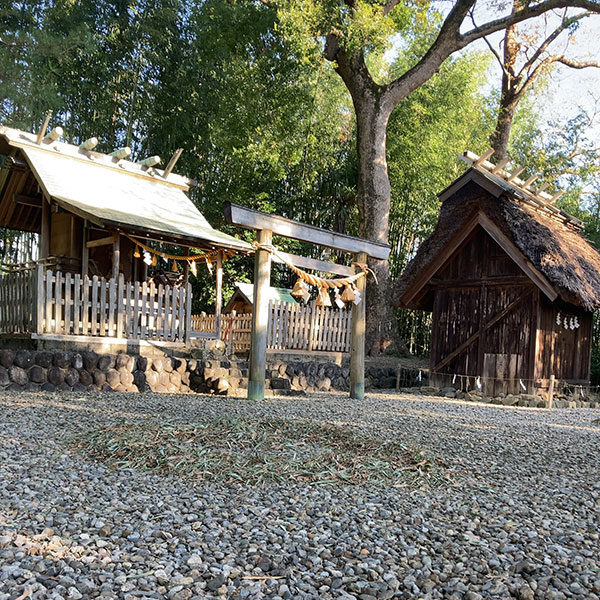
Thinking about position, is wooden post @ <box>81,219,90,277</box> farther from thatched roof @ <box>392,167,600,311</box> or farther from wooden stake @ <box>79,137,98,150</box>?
thatched roof @ <box>392,167,600,311</box>

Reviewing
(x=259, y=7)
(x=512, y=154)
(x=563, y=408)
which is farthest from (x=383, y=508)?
(x=512, y=154)

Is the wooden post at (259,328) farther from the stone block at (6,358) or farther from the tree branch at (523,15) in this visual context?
the tree branch at (523,15)

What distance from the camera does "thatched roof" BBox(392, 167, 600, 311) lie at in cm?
1079

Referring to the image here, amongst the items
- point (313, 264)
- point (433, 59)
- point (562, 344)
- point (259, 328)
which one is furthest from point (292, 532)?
point (433, 59)

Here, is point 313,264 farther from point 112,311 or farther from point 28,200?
point 28,200

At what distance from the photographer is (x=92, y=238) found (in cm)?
1209

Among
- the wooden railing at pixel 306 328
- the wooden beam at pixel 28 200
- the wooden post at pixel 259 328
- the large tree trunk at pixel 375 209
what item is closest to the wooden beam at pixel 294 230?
the wooden post at pixel 259 328

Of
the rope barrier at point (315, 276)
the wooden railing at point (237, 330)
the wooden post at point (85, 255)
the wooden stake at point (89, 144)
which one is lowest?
the wooden railing at point (237, 330)

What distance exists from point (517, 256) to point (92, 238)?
828 cm

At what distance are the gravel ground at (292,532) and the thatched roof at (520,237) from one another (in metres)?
6.09

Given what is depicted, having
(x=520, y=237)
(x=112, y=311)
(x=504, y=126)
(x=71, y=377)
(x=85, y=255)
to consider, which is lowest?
(x=71, y=377)

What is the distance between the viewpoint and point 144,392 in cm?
855

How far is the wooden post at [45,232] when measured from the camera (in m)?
11.9

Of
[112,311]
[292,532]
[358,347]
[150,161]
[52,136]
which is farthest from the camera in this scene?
[150,161]
